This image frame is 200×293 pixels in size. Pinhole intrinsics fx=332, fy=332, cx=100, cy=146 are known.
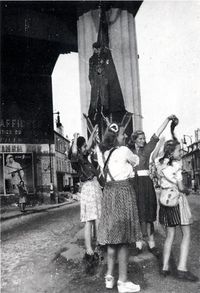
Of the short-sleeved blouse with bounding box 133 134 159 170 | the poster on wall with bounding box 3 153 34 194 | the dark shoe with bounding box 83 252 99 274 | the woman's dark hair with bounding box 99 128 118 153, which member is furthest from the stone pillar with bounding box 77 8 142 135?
the poster on wall with bounding box 3 153 34 194

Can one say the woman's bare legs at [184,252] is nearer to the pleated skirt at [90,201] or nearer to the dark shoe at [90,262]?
the dark shoe at [90,262]

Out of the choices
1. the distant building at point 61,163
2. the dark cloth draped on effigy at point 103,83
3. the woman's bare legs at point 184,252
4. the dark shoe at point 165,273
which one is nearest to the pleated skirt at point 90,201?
the dark shoe at point 165,273

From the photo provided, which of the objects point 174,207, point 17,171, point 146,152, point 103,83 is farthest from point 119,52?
point 17,171

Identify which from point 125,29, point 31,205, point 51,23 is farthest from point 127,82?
point 31,205

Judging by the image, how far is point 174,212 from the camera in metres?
3.48

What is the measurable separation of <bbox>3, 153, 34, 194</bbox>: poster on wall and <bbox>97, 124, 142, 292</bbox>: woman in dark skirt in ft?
51.2

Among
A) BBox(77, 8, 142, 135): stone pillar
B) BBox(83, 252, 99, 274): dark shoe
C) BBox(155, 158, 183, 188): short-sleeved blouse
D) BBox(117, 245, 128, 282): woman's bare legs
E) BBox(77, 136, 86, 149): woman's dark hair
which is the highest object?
BBox(77, 8, 142, 135): stone pillar

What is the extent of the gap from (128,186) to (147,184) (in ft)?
3.32

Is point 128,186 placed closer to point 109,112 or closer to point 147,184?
point 147,184

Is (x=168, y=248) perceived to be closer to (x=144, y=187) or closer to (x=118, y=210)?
(x=118, y=210)

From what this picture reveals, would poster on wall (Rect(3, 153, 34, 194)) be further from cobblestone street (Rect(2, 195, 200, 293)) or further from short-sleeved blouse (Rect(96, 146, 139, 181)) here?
short-sleeved blouse (Rect(96, 146, 139, 181))

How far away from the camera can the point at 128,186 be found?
3398 millimetres

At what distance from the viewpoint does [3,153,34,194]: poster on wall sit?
61.5 feet

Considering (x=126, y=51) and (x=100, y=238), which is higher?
(x=126, y=51)
